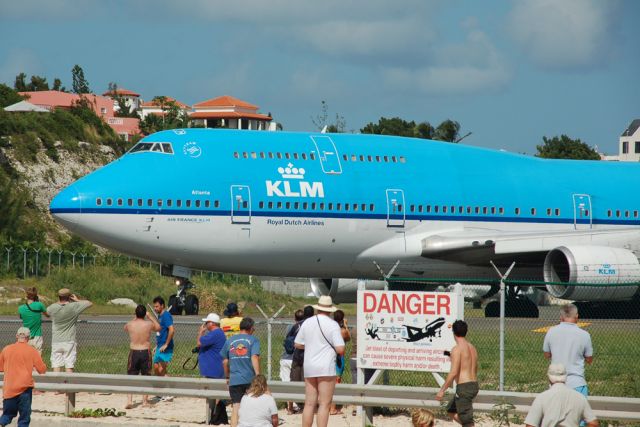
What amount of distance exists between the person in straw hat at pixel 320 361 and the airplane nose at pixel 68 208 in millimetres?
14864

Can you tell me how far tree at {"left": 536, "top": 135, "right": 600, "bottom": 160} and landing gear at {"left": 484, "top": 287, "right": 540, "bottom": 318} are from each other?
9053 cm

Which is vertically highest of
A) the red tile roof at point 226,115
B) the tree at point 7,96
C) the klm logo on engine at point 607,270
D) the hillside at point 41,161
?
the red tile roof at point 226,115

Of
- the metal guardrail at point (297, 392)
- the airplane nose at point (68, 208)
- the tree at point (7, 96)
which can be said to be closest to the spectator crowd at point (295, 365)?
the metal guardrail at point (297, 392)

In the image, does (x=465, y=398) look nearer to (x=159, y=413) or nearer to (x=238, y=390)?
(x=238, y=390)

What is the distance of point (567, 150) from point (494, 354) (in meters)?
108

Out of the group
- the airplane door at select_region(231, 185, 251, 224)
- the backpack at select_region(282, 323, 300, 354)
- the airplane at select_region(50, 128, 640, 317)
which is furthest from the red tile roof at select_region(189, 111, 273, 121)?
the backpack at select_region(282, 323, 300, 354)

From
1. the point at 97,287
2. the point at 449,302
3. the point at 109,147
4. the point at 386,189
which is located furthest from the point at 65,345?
the point at 109,147

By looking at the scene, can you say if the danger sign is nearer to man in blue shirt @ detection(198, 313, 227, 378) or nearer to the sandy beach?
the sandy beach

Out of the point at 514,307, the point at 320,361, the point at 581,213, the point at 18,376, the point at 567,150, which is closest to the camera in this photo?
the point at 320,361

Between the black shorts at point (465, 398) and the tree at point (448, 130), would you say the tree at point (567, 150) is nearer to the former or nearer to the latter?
the tree at point (448, 130)

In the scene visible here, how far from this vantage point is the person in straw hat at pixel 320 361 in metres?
15.5

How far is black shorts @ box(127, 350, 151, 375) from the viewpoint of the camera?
19.3 m

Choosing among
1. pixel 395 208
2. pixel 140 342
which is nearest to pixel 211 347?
pixel 140 342

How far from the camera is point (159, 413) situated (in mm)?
19094
